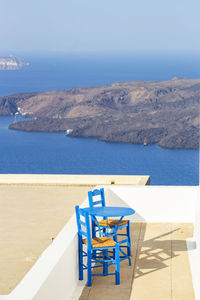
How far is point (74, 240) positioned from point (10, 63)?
62.7 metres

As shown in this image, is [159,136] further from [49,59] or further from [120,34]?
[49,59]

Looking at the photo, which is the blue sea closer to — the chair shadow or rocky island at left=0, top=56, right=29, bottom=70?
rocky island at left=0, top=56, right=29, bottom=70

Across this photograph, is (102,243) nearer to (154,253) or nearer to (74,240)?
(74,240)

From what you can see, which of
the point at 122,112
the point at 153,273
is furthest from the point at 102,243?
the point at 122,112

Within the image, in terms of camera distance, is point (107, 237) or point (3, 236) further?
point (3, 236)

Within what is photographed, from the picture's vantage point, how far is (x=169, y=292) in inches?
169

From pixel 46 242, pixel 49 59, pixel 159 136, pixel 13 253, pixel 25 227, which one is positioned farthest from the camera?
pixel 49 59

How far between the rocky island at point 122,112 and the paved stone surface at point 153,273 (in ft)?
148

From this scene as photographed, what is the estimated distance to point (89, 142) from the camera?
5497 centimetres

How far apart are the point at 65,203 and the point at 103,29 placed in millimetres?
60680

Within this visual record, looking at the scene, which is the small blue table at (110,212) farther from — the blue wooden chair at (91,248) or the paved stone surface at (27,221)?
the paved stone surface at (27,221)

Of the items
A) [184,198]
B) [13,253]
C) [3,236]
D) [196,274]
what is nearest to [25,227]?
[3,236]

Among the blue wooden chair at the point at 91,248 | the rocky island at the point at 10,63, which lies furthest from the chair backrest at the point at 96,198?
the rocky island at the point at 10,63

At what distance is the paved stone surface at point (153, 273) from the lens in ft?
14.1
